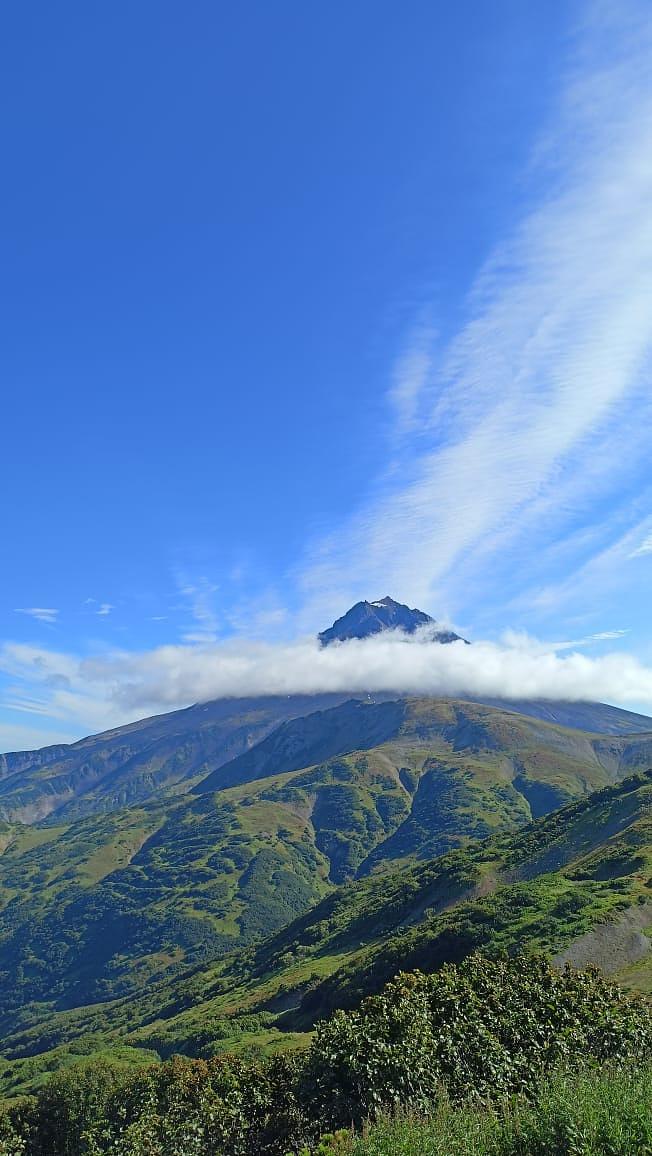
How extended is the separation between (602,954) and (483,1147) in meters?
89.5

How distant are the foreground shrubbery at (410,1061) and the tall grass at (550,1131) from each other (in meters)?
3.54

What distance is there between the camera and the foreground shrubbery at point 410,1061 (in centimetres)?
3462

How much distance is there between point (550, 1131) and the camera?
69.6 ft

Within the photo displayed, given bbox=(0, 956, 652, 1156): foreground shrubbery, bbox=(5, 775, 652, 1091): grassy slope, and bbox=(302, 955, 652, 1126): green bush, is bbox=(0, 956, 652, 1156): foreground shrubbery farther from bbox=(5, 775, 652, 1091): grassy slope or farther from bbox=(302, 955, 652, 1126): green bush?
bbox=(5, 775, 652, 1091): grassy slope

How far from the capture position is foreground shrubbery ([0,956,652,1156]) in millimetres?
34625

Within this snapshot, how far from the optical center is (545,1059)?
36.2m

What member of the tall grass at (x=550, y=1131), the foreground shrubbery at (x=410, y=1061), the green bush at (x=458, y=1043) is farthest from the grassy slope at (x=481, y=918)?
the tall grass at (x=550, y=1131)

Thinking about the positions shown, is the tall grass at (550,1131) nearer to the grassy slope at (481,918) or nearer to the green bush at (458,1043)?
the green bush at (458,1043)

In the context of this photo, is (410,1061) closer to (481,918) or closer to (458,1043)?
(458,1043)

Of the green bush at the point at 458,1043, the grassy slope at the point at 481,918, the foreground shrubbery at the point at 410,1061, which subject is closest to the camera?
the green bush at the point at 458,1043

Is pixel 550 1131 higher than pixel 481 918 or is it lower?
higher

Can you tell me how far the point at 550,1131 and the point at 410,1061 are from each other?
1642cm

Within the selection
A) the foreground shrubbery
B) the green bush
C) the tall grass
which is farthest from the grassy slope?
the tall grass

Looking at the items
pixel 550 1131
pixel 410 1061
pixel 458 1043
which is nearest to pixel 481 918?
pixel 458 1043
